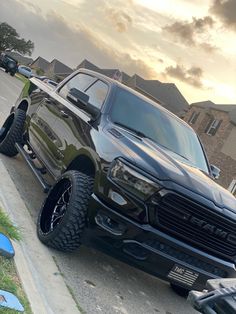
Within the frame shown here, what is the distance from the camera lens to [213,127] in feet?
130

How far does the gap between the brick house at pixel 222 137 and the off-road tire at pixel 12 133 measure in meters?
29.4

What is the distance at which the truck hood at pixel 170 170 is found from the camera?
4.38 meters

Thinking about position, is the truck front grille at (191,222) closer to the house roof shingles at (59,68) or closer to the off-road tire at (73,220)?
the off-road tire at (73,220)

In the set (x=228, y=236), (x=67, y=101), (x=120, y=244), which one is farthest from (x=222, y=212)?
(x=67, y=101)

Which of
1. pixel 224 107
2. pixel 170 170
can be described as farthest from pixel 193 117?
pixel 170 170

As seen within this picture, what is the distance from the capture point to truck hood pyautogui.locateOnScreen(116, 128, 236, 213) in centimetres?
438

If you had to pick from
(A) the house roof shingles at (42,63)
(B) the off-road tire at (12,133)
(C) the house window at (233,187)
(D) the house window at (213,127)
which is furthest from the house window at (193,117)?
(A) the house roof shingles at (42,63)

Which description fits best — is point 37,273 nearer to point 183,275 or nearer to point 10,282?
point 10,282

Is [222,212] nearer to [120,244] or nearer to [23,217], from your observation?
[120,244]

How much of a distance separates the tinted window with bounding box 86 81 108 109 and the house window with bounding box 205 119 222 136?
33.9m

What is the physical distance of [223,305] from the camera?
2.44m

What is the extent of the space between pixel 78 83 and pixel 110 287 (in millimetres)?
3120

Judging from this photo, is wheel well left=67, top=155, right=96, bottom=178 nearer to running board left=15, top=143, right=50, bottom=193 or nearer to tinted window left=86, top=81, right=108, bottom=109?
running board left=15, top=143, right=50, bottom=193

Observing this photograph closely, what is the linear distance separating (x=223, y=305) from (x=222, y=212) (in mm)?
2029
